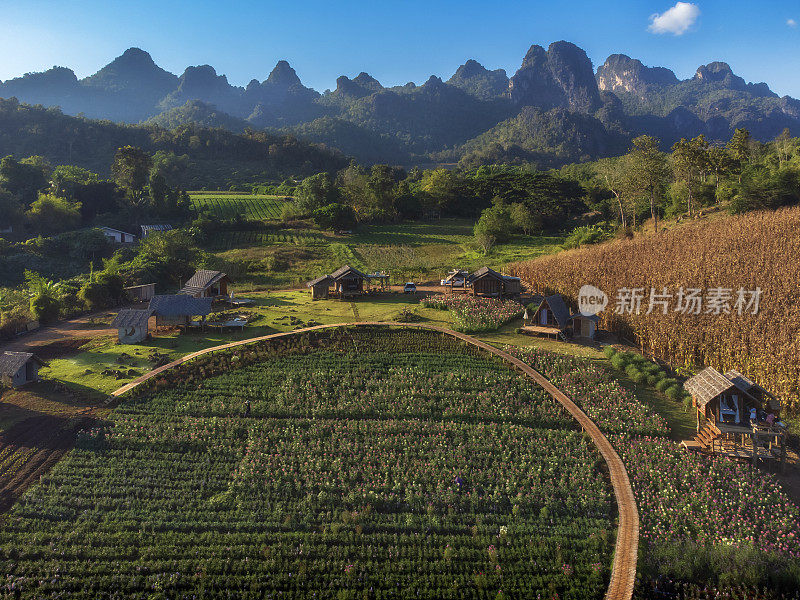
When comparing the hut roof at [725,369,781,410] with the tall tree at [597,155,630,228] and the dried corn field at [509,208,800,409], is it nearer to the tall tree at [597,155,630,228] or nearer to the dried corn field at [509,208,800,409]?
the dried corn field at [509,208,800,409]

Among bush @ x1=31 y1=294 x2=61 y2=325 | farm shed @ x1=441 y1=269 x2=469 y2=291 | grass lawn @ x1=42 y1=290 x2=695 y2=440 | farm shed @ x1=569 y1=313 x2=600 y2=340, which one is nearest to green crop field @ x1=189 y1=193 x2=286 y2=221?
grass lawn @ x1=42 y1=290 x2=695 y2=440

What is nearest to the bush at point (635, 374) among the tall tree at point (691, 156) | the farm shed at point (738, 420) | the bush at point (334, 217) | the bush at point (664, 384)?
the bush at point (664, 384)

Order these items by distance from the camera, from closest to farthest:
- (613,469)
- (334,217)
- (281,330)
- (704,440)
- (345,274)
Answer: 1. (613,469)
2. (704,440)
3. (281,330)
4. (345,274)
5. (334,217)

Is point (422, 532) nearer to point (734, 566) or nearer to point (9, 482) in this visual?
point (734, 566)

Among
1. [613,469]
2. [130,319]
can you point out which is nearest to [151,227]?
[130,319]

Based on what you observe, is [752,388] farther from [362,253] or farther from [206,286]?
[362,253]
